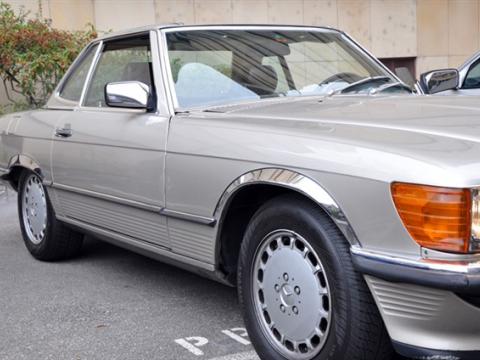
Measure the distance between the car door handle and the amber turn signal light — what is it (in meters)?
2.75

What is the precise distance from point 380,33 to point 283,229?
515 inches

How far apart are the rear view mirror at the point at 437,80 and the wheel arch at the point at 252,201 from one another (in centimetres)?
195

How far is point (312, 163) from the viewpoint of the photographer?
291 cm

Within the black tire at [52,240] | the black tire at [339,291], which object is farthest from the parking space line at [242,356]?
the black tire at [52,240]

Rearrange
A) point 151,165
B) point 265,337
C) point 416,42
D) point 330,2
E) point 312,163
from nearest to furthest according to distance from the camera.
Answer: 1. point 312,163
2. point 265,337
3. point 151,165
4. point 330,2
5. point 416,42

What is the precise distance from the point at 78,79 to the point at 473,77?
162 inches

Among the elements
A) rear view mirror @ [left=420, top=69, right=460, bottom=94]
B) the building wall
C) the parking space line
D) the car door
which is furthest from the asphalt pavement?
the building wall

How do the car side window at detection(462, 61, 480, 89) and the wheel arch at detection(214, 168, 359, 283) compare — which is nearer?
the wheel arch at detection(214, 168, 359, 283)

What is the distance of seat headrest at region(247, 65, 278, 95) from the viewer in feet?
13.9

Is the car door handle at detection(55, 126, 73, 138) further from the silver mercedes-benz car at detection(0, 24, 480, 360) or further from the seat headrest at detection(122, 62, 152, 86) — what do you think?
the seat headrest at detection(122, 62, 152, 86)

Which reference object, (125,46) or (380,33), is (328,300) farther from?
(380,33)

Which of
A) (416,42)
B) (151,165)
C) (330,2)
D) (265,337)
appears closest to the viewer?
(265,337)

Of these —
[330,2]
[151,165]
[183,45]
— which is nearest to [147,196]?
[151,165]

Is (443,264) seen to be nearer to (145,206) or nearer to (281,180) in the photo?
(281,180)
